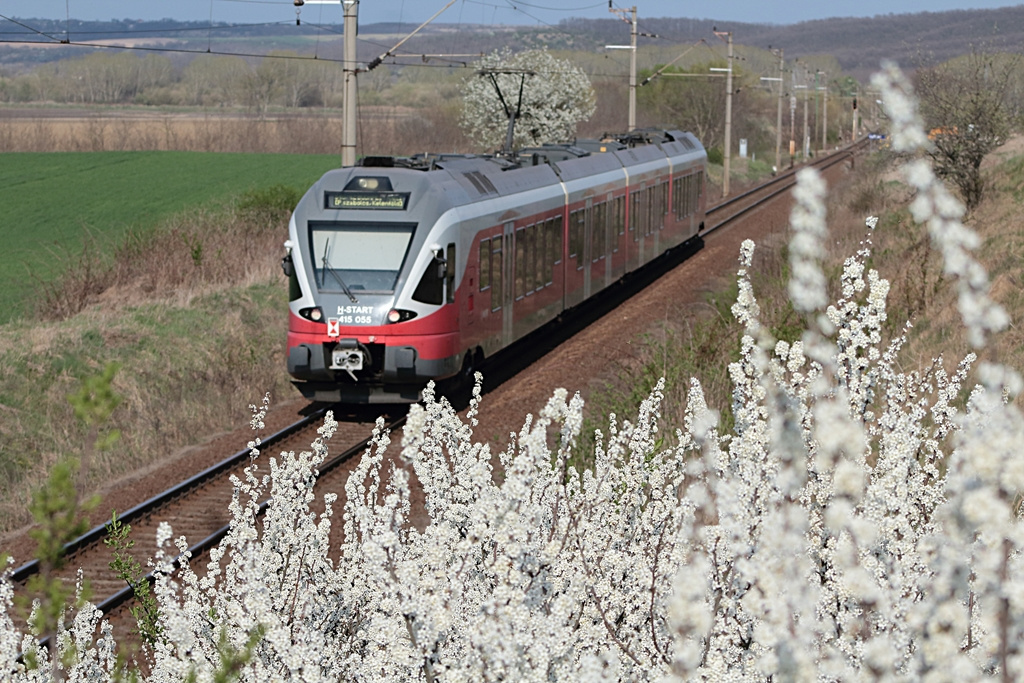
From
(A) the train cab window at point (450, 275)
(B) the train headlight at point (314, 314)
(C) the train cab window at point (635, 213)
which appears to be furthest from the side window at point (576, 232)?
(B) the train headlight at point (314, 314)

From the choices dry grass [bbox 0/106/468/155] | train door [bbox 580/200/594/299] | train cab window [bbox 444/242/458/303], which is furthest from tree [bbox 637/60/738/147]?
train cab window [bbox 444/242/458/303]

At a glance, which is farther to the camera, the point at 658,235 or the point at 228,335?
the point at 658,235

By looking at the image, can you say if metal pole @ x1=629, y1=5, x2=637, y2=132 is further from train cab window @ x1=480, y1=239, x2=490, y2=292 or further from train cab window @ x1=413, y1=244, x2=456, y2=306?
train cab window @ x1=413, y1=244, x2=456, y2=306

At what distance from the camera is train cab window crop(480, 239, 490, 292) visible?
1584 centimetres

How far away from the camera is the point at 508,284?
16875 millimetres

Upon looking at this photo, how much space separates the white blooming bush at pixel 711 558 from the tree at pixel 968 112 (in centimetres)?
2392

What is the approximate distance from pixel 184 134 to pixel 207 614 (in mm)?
75903

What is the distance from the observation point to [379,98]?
128 meters

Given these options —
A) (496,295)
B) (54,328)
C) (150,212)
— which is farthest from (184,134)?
(496,295)

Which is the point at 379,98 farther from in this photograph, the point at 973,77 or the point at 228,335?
the point at 228,335

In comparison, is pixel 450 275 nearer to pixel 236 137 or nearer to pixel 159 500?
pixel 159 500

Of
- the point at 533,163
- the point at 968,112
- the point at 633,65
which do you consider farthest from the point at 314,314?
the point at 633,65

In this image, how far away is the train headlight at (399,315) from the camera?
14.5 m

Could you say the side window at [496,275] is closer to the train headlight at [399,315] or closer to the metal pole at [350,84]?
the train headlight at [399,315]
